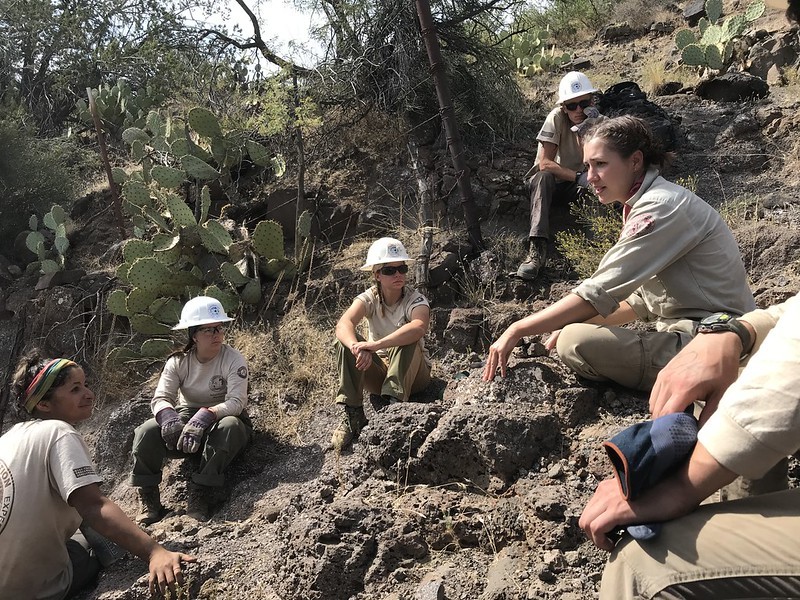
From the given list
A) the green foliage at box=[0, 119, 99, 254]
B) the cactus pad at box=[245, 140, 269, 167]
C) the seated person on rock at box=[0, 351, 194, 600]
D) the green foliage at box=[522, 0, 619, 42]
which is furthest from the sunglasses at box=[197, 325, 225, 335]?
the green foliage at box=[522, 0, 619, 42]

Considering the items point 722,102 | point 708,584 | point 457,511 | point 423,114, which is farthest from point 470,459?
point 722,102

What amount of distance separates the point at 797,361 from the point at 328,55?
7672mm

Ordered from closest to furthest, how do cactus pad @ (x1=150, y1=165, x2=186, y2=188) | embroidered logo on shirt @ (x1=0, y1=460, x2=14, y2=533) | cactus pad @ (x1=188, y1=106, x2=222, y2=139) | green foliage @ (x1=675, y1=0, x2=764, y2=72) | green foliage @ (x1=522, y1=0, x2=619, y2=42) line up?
embroidered logo on shirt @ (x1=0, y1=460, x2=14, y2=533) → cactus pad @ (x1=150, y1=165, x2=186, y2=188) → cactus pad @ (x1=188, y1=106, x2=222, y2=139) → green foliage @ (x1=675, y1=0, x2=764, y2=72) → green foliage @ (x1=522, y1=0, x2=619, y2=42)

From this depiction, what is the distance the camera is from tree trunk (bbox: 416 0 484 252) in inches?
243

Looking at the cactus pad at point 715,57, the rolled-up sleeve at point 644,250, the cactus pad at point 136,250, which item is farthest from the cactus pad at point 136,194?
the cactus pad at point 715,57

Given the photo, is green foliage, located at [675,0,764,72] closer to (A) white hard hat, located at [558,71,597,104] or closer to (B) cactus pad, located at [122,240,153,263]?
(A) white hard hat, located at [558,71,597,104]

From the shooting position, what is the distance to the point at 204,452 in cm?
447

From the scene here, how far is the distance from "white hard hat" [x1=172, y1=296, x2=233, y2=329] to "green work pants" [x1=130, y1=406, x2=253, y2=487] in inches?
25.6

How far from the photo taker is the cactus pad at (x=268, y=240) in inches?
270

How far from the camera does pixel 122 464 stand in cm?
563

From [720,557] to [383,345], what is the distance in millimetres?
2963

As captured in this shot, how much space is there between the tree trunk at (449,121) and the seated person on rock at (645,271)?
10.6ft

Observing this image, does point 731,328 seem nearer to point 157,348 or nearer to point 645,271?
point 645,271

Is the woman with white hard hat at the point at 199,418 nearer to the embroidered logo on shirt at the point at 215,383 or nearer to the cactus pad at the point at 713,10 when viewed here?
the embroidered logo on shirt at the point at 215,383
